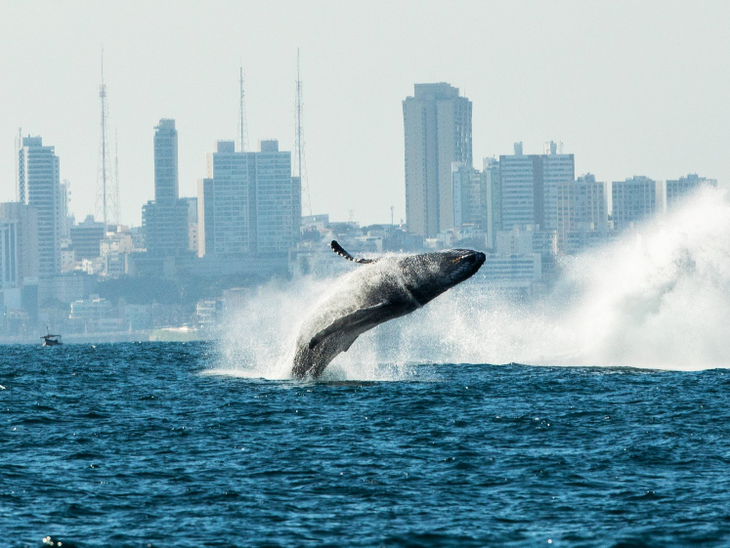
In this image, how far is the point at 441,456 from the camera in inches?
1161

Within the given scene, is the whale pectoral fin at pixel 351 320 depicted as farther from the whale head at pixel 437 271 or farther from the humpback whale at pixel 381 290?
the whale head at pixel 437 271

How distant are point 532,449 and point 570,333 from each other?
39713 millimetres

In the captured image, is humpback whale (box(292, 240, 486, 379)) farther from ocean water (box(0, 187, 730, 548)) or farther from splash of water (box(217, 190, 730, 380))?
splash of water (box(217, 190, 730, 380))

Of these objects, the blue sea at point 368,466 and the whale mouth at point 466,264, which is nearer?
the blue sea at point 368,466

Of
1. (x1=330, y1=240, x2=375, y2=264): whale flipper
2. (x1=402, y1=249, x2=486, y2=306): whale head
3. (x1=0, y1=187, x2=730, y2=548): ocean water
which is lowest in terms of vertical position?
(x1=0, y1=187, x2=730, y2=548): ocean water

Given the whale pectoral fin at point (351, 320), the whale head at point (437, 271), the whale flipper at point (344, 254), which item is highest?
the whale flipper at point (344, 254)

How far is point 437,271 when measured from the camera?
3356 cm

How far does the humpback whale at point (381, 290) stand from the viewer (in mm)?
33500

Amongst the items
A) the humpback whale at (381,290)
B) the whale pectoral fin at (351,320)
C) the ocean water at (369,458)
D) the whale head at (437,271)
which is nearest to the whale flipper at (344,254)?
the humpback whale at (381,290)

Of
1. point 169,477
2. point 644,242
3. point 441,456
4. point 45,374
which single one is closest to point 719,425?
point 441,456

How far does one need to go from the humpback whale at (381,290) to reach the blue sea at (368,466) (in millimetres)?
2417

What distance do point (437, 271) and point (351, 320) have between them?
293 centimetres

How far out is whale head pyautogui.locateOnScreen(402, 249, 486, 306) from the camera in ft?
109

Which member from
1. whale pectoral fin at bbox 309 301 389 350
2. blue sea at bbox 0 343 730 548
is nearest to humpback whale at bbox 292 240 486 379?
whale pectoral fin at bbox 309 301 389 350
